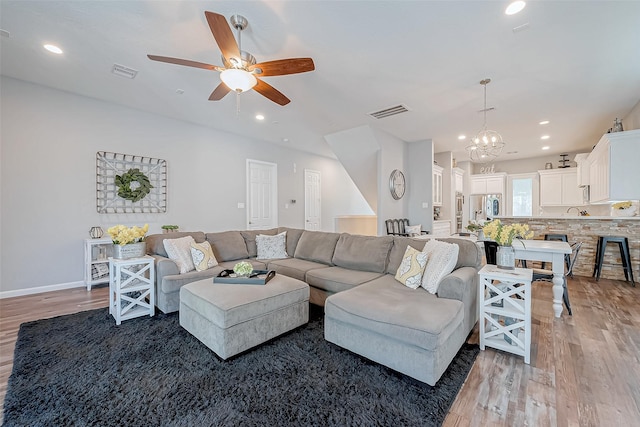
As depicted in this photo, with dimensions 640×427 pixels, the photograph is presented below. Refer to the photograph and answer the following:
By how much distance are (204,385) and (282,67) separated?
2.57m

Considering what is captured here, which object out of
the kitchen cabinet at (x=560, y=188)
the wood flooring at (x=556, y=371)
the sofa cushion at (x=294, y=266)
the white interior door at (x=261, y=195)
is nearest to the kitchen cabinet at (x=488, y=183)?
the kitchen cabinet at (x=560, y=188)

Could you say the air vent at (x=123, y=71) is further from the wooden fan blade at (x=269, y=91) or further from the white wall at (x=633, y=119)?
the white wall at (x=633, y=119)

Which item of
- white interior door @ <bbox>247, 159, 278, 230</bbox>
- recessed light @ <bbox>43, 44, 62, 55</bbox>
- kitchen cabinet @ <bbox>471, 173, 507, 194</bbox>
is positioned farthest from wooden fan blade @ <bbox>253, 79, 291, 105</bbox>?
kitchen cabinet @ <bbox>471, 173, 507, 194</bbox>

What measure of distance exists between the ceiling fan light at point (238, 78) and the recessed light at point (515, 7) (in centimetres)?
218

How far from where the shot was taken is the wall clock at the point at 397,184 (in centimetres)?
587

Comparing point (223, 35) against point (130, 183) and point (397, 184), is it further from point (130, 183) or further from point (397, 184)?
point (397, 184)

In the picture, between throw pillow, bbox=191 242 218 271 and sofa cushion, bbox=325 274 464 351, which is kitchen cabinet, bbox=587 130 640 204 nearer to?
sofa cushion, bbox=325 274 464 351

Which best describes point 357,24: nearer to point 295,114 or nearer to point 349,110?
point 349,110

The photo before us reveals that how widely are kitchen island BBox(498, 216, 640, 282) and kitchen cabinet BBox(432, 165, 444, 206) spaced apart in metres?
1.97

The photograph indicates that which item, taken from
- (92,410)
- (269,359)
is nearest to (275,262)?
(269,359)

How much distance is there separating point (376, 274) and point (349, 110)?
2.70 meters

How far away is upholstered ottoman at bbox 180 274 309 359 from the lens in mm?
2088

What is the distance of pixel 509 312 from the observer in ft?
7.15

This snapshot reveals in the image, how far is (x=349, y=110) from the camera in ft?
14.3
